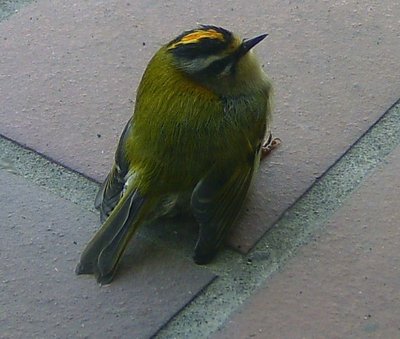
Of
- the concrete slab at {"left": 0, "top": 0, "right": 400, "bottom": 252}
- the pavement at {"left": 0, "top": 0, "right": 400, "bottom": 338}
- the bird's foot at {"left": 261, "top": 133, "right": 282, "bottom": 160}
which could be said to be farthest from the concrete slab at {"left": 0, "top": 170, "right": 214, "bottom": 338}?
the bird's foot at {"left": 261, "top": 133, "right": 282, "bottom": 160}

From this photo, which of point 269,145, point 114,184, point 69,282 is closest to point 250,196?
point 269,145

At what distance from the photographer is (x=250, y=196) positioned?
6.35 feet

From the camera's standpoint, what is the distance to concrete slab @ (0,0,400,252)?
2.00 m

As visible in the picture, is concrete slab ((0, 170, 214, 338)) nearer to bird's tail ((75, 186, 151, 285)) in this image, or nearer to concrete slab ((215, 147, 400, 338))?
bird's tail ((75, 186, 151, 285))

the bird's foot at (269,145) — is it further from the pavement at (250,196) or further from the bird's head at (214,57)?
the bird's head at (214,57)

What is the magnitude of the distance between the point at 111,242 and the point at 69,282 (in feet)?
0.31

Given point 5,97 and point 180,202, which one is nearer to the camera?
point 180,202

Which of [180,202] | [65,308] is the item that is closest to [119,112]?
[180,202]

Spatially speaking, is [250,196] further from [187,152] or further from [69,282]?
[69,282]

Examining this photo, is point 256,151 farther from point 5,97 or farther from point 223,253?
point 5,97

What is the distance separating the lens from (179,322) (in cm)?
169

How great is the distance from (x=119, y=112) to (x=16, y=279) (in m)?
0.47

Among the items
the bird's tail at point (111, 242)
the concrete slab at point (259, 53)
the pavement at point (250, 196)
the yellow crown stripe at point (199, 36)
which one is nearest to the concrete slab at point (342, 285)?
the pavement at point (250, 196)

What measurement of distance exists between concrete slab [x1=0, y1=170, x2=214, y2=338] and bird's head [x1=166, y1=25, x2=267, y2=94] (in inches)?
11.8
